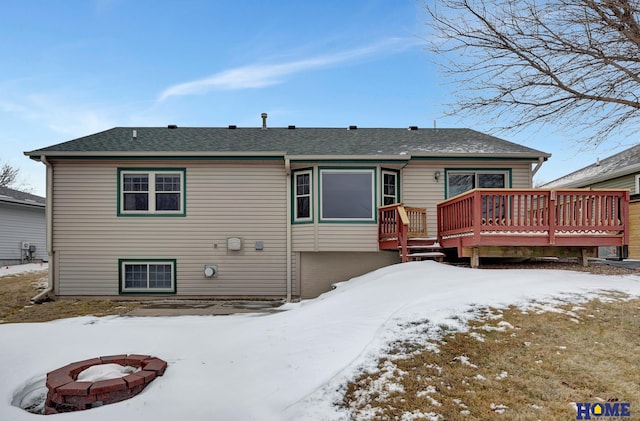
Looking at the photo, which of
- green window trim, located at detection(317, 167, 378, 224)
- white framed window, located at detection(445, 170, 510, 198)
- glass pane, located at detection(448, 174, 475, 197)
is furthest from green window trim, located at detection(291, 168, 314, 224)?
glass pane, located at detection(448, 174, 475, 197)

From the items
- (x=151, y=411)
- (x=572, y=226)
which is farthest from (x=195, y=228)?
(x=572, y=226)

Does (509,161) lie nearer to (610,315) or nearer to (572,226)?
(572,226)

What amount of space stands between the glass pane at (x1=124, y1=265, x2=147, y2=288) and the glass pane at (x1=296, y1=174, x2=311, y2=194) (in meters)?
4.71

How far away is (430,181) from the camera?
1041 centimetres

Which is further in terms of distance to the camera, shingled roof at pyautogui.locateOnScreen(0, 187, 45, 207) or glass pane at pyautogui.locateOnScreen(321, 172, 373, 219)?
shingled roof at pyautogui.locateOnScreen(0, 187, 45, 207)

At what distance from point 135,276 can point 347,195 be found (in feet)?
20.3

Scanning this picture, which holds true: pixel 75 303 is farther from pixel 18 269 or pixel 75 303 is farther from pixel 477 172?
pixel 477 172

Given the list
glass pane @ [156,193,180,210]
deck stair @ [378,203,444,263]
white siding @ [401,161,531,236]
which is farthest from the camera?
white siding @ [401,161,531,236]

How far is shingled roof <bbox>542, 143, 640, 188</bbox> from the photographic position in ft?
48.9

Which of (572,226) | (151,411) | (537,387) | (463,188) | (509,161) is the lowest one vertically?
(151,411)

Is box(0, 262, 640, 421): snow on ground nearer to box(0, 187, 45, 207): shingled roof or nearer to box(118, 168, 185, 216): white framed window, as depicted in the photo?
box(118, 168, 185, 216): white framed window

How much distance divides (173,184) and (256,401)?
8276 mm

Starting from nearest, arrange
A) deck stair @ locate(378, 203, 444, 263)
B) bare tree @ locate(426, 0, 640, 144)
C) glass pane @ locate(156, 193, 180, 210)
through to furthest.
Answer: bare tree @ locate(426, 0, 640, 144) → deck stair @ locate(378, 203, 444, 263) → glass pane @ locate(156, 193, 180, 210)

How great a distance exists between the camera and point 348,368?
3.48 m
